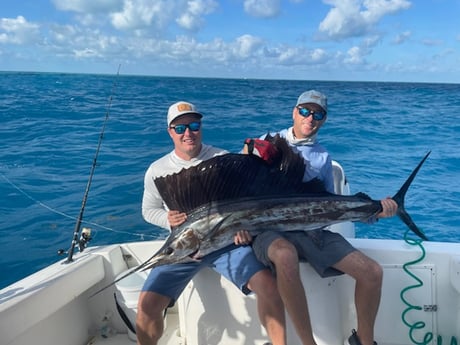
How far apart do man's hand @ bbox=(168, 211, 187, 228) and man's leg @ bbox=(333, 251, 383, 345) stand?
2.55ft

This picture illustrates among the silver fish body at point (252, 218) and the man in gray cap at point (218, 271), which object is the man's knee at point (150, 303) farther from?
the silver fish body at point (252, 218)

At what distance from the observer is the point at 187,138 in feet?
7.51

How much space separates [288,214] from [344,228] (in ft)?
2.55

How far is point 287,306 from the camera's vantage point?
5.93 feet

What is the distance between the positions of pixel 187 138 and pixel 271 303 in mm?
993

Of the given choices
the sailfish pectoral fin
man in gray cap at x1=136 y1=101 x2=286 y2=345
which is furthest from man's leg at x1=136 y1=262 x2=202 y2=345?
the sailfish pectoral fin

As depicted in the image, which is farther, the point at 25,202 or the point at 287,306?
the point at 25,202

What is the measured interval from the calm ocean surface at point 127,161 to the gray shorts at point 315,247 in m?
2.00

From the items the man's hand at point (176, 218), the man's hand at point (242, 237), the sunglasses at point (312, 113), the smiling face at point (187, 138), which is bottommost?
the man's hand at point (242, 237)

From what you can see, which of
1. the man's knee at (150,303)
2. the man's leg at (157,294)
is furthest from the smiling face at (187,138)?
the man's knee at (150,303)

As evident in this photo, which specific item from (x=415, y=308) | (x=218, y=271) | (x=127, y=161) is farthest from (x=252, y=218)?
(x=127, y=161)

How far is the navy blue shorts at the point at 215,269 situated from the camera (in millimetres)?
1929

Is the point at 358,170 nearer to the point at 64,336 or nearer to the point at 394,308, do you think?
the point at 394,308

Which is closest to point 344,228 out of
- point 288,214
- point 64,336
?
point 288,214
